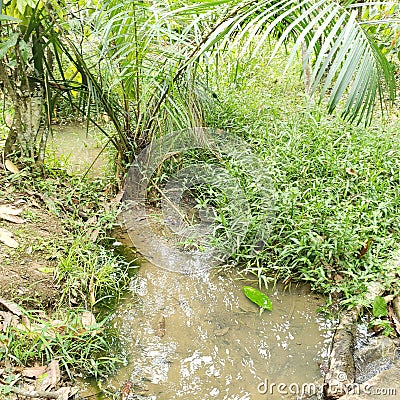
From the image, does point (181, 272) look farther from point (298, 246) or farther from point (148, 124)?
point (148, 124)

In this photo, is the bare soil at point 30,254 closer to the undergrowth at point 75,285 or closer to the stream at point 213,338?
the undergrowth at point 75,285

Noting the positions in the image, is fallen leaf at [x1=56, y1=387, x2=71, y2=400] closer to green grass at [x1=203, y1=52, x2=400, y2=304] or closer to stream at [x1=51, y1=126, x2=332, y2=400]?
stream at [x1=51, y1=126, x2=332, y2=400]

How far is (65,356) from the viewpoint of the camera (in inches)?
75.9

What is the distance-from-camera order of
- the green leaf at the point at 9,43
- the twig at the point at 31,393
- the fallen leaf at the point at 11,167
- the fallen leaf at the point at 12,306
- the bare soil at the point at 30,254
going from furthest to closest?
the fallen leaf at the point at 11,167, the green leaf at the point at 9,43, the bare soil at the point at 30,254, the fallen leaf at the point at 12,306, the twig at the point at 31,393

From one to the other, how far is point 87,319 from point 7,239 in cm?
64

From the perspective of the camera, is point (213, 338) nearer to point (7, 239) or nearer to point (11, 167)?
point (7, 239)

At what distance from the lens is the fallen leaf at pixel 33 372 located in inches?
72.1

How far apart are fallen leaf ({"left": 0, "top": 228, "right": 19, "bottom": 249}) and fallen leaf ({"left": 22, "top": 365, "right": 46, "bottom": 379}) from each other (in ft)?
2.42

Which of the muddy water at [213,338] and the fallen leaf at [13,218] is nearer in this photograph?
the muddy water at [213,338]

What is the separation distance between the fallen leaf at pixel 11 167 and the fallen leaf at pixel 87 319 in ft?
3.99

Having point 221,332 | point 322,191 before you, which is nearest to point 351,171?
point 322,191

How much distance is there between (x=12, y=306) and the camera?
2.07 metres

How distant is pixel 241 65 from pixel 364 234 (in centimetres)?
275

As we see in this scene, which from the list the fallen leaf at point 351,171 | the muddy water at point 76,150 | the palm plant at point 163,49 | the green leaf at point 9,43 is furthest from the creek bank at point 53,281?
the fallen leaf at point 351,171
